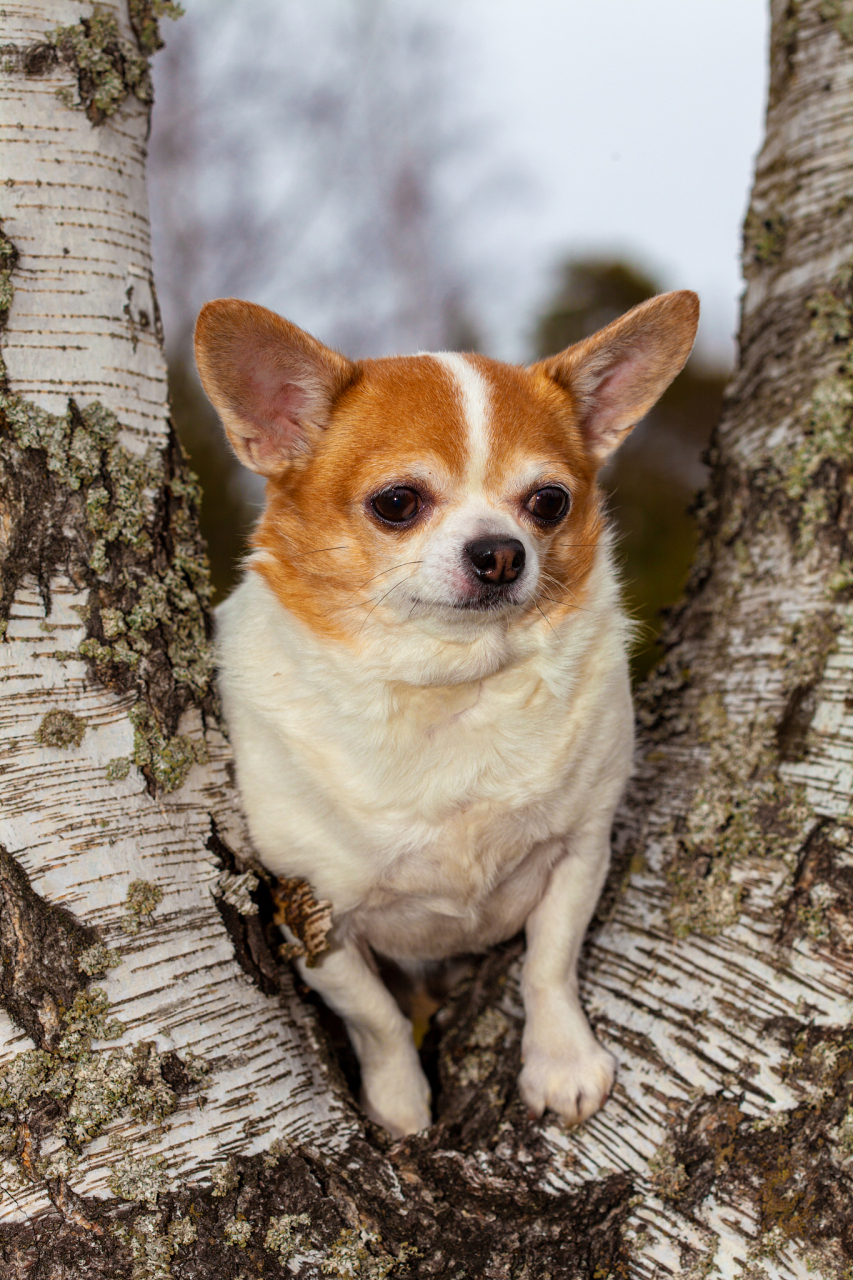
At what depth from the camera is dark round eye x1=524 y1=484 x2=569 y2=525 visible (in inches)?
94.8

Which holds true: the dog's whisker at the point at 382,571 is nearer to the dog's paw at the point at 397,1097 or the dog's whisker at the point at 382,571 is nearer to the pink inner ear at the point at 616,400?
the pink inner ear at the point at 616,400

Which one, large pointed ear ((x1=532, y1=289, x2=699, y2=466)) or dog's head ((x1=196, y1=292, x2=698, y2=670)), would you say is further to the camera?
large pointed ear ((x1=532, y1=289, x2=699, y2=466))

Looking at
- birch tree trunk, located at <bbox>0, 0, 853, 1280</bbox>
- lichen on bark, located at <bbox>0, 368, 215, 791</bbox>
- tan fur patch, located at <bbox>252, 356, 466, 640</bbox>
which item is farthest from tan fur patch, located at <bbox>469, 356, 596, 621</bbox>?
lichen on bark, located at <bbox>0, 368, 215, 791</bbox>

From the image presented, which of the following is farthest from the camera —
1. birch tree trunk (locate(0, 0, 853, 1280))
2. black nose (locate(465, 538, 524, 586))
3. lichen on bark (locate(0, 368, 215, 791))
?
black nose (locate(465, 538, 524, 586))

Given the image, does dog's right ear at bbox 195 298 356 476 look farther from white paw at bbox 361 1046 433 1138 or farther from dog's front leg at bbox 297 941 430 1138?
white paw at bbox 361 1046 433 1138

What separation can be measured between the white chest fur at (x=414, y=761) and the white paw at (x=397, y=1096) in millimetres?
440

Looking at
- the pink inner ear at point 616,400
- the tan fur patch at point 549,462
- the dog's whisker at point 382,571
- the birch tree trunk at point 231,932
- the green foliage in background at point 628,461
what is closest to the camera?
the birch tree trunk at point 231,932

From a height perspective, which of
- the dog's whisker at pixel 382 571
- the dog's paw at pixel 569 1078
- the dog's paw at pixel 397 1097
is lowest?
the dog's paw at pixel 397 1097

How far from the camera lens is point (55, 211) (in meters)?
2.16

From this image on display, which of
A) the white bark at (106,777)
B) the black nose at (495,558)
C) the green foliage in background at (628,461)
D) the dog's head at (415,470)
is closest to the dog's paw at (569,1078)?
the white bark at (106,777)

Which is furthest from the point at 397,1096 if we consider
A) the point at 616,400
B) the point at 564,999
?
the point at 616,400

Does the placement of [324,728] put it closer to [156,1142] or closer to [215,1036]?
[215,1036]

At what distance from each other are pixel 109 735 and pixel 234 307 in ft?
3.16

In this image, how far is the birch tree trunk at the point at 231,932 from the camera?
5.90 feet
